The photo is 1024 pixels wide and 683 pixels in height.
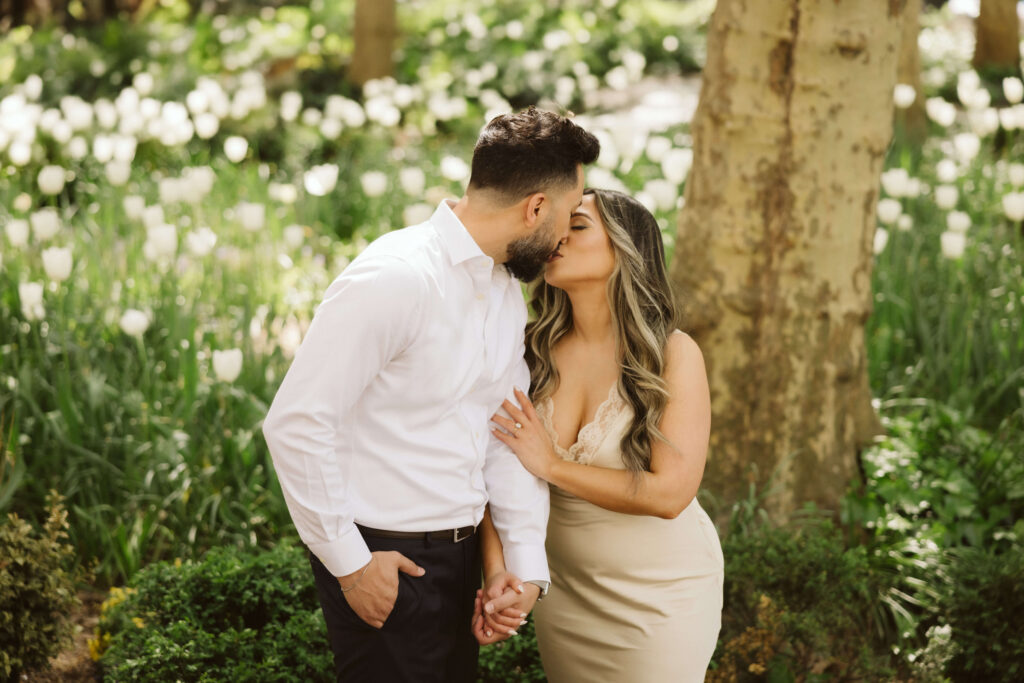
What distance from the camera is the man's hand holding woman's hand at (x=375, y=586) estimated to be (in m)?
2.14

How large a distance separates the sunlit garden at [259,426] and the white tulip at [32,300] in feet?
0.04

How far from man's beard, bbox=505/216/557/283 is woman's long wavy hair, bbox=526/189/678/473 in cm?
33

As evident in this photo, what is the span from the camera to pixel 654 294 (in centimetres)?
265

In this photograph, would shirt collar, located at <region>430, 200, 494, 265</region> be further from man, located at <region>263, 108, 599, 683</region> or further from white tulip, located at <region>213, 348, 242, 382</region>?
white tulip, located at <region>213, 348, 242, 382</region>

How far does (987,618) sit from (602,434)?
1702 mm

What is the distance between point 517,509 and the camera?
8.03ft

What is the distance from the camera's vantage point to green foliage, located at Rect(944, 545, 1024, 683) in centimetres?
323

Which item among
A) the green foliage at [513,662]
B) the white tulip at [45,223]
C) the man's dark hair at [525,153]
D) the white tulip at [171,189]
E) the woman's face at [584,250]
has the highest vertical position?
the man's dark hair at [525,153]

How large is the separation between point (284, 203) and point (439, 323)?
4834 millimetres

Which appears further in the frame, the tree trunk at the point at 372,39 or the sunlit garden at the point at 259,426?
the tree trunk at the point at 372,39

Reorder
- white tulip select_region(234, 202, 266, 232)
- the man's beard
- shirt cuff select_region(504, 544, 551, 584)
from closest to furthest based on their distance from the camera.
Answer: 1. the man's beard
2. shirt cuff select_region(504, 544, 551, 584)
3. white tulip select_region(234, 202, 266, 232)

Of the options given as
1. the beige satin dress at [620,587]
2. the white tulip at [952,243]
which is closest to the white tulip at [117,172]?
the beige satin dress at [620,587]

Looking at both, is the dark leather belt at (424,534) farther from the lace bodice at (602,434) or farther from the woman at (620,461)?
the lace bodice at (602,434)

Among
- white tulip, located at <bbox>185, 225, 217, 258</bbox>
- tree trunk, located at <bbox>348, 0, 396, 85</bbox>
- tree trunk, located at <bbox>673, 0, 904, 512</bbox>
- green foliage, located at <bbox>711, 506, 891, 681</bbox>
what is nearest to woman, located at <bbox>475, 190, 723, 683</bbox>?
green foliage, located at <bbox>711, 506, 891, 681</bbox>
